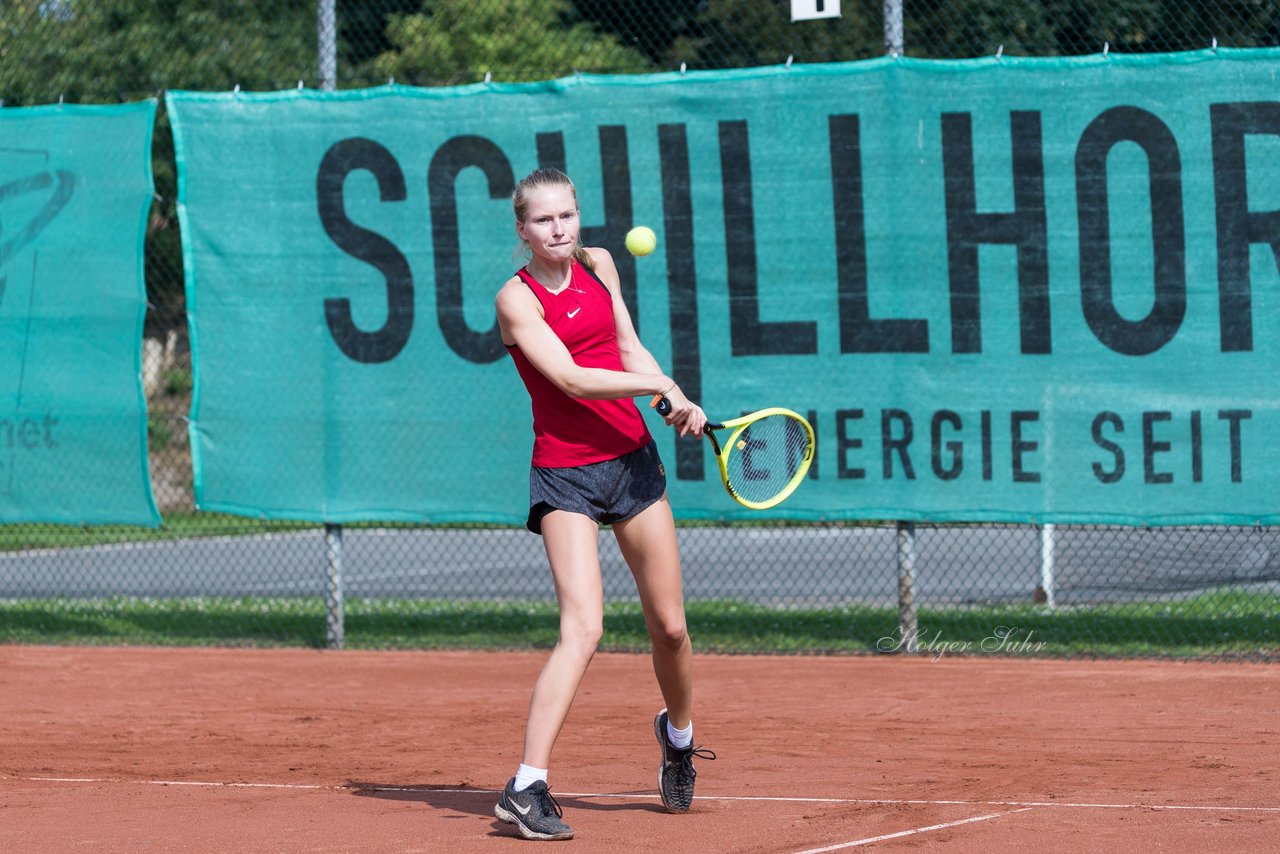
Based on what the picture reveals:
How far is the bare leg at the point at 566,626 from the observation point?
4.39 meters

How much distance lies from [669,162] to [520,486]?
1.76m

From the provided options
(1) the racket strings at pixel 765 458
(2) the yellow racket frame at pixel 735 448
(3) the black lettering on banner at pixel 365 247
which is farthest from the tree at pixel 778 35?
(2) the yellow racket frame at pixel 735 448

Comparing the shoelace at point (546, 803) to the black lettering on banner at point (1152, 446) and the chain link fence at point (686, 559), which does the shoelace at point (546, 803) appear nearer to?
the chain link fence at point (686, 559)

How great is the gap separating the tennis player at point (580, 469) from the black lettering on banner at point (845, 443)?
325 centimetres

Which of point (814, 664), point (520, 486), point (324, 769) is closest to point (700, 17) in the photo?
point (520, 486)

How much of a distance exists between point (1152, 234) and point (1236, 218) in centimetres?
37

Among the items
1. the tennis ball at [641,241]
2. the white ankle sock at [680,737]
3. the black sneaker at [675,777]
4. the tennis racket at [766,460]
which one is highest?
the tennis ball at [641,241]

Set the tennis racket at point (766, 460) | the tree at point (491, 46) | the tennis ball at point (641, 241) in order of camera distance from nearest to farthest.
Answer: the tennis racket at point (766, 460) → the tennis ball at point (641, 241) → the tree at point (491, 46)

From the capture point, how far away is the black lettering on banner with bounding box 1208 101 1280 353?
24.3ft

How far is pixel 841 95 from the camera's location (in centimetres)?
786

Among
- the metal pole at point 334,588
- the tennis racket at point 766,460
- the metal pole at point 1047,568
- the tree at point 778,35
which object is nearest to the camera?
the tennis racket at point 766,460

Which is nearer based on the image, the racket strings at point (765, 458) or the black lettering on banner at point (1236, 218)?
the racket strings at point (765, 458)

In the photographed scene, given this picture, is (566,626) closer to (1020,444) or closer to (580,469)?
(580,469)

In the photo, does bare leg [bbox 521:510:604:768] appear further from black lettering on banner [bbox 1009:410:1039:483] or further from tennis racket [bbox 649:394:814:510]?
black lettering on banner [bbox 1009:410:1039:483]
